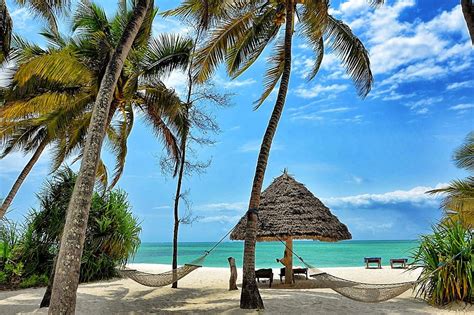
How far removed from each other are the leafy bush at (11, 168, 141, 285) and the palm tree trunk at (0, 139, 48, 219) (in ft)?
5.15

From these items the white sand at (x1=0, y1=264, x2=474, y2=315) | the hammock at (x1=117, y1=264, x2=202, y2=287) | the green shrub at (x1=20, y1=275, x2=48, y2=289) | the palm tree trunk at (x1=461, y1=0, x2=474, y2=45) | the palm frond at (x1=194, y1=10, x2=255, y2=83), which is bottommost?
the white sand at (x1=0, y1=264, x2=474, y2=315)

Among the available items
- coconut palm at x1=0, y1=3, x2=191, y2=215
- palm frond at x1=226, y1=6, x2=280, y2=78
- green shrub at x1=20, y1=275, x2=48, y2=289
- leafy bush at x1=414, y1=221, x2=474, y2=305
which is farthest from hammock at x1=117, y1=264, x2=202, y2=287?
green shrub at x1=20, y1=275, x2=48, y2=289

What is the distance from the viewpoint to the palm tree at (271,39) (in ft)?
22.8

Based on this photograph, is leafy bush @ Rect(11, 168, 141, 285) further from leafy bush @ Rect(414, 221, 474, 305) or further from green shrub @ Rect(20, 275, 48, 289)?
leafy bush @ Rect(414, 221, 474, 305)

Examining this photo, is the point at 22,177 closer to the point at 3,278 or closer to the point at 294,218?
the point at 3,278

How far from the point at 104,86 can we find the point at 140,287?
5317 mm

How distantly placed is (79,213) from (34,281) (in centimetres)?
636

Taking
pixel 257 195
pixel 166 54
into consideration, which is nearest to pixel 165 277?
pixel 257 195

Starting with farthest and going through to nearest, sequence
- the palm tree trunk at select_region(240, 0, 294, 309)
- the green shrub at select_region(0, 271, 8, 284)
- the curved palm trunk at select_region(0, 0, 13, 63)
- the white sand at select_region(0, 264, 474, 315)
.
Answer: the green shrub at select_region(0, 271, 8, 284), the white sand at select_region(0, 264, 474, 315), the palm tree trunk at select_region(240, 0, 294, 309), the curved palm trunk at select_region(0, 0, 13, 63)

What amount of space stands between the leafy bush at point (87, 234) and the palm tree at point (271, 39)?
464 centimetres

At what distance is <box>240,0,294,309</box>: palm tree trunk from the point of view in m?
5.97

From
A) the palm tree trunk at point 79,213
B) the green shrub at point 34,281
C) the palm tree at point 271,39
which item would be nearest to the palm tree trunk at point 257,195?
the palm tree at point 271,39

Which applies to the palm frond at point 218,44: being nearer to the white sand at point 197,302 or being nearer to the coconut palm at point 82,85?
the coconut palm at point 82,85

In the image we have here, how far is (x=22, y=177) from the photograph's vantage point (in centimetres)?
895
